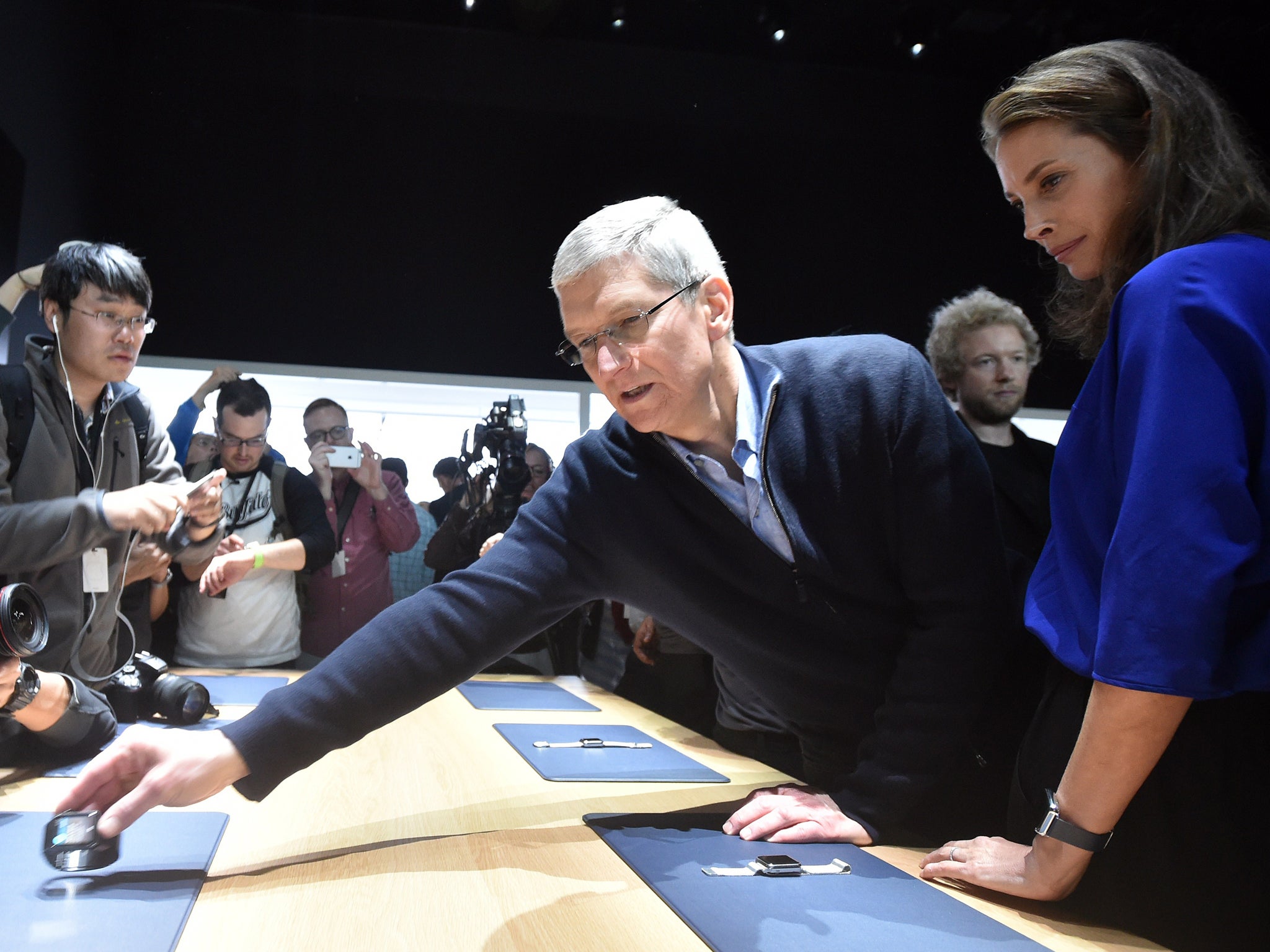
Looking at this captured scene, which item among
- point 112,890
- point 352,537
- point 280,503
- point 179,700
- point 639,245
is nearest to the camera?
point 112,890

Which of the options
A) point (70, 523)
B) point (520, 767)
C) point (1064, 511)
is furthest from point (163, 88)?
point (1064, 511)

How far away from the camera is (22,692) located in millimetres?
1383

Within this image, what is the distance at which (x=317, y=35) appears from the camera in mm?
4867

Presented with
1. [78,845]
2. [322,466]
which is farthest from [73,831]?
[322,466]

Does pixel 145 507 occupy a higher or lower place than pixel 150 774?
higher

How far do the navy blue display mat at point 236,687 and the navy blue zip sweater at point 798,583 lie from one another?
1031mm

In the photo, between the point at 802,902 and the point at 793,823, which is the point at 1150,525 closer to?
the point at 802,902

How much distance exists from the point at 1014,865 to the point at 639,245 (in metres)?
0.82

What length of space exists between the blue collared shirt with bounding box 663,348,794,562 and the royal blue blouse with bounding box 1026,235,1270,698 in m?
0.50

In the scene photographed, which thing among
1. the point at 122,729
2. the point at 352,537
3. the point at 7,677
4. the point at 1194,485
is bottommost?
the point at 122,729

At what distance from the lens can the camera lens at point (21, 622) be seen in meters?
1.25

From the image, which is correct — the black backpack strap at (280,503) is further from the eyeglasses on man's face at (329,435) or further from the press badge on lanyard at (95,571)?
the press badge on lanyard at (95,571)

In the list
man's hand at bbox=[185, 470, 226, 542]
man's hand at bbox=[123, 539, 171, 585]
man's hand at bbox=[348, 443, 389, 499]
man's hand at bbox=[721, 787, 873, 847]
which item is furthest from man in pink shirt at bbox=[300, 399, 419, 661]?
man's hand at bbox=[721, 787, 873, 847]

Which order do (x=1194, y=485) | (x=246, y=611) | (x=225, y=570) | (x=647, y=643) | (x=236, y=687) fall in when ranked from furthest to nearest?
(x=246, y=611) < (x=647, y=643) < (x=225, y=570) < (x=236, y=687) < (x=1194, y=485)
